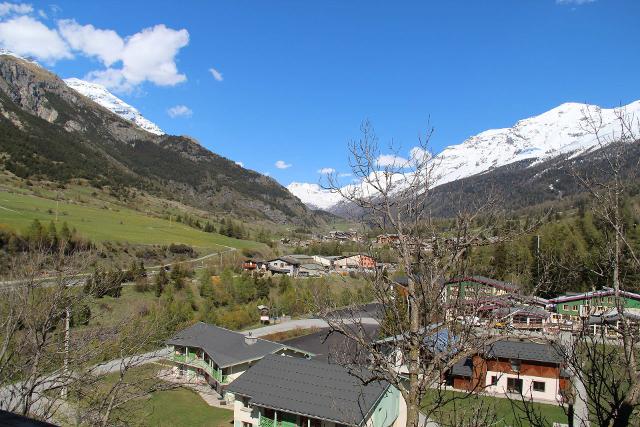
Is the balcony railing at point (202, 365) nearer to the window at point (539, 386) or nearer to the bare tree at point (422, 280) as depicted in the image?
the window at point (539, 386)

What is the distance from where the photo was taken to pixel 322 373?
2127 cm

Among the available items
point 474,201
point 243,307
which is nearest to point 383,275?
point 474,201

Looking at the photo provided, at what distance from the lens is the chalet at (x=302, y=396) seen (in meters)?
19.5

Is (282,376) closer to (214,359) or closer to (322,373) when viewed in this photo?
(322,373)

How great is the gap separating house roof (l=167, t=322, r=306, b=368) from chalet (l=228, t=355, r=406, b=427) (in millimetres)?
4808

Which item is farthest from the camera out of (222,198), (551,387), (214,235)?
(222,198)

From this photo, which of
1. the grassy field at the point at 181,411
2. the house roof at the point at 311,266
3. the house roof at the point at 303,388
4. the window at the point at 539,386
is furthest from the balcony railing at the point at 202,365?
the house roof at the point at 311,266

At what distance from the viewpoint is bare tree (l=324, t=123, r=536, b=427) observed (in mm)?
4812

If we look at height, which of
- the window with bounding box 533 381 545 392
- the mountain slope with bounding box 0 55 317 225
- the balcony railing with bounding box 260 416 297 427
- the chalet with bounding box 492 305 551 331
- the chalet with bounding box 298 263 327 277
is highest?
the mountain slope with bounding box 0 55 317 225

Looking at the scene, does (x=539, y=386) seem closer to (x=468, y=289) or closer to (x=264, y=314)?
(x=468, y=289)

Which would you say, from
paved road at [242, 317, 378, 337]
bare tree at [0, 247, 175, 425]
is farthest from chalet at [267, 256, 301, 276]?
bare tree at [0, 247, 175, 425]

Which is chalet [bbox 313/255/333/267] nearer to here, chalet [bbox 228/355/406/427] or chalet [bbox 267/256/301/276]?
chalet [bbox 267/256/301/276]

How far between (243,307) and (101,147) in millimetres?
169933

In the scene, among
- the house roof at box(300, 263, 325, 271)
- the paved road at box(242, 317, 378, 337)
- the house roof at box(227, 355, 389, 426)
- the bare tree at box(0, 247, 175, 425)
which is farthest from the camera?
the house roof at box(300, 263, 325, 271)
